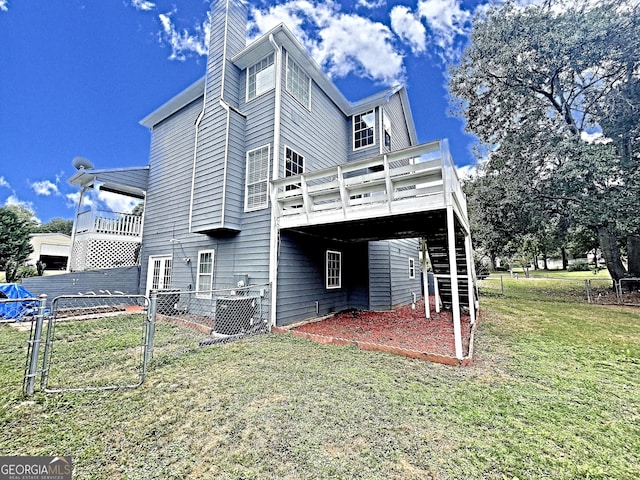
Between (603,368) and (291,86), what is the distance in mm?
9629

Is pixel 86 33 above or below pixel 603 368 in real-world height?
above

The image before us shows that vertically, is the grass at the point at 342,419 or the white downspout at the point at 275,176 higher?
the white downspout at the point at 275,176

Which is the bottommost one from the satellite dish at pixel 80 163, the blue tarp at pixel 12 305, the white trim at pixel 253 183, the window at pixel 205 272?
the blue tarp at pixel 12 305

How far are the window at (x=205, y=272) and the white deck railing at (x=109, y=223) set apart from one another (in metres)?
4.36

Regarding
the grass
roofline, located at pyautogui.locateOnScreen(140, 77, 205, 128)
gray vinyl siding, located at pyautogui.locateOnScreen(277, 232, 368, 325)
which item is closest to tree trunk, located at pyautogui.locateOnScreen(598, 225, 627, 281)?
the grass

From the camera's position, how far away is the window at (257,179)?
7730 mm

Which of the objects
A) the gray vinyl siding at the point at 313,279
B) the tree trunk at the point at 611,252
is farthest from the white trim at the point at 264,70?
the tree trunk at the point at 611,252

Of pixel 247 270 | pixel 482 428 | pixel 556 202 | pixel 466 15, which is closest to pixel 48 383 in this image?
pixel 247 270

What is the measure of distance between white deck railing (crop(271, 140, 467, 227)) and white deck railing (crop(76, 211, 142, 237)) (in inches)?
302

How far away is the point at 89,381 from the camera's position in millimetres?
3768

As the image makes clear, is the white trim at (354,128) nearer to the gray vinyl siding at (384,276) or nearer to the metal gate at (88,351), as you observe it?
→ the gray vinyl siding at (384,276)

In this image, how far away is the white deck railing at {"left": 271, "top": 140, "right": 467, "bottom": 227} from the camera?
16.3 ft

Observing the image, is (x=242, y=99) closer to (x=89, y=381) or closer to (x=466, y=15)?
(x=89, y=381)

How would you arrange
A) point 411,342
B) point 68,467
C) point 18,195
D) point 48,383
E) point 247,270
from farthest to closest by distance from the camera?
1. point 18,195
2. point 247,270
3. point 411,342
4. point 48,383
5. point 68,467
